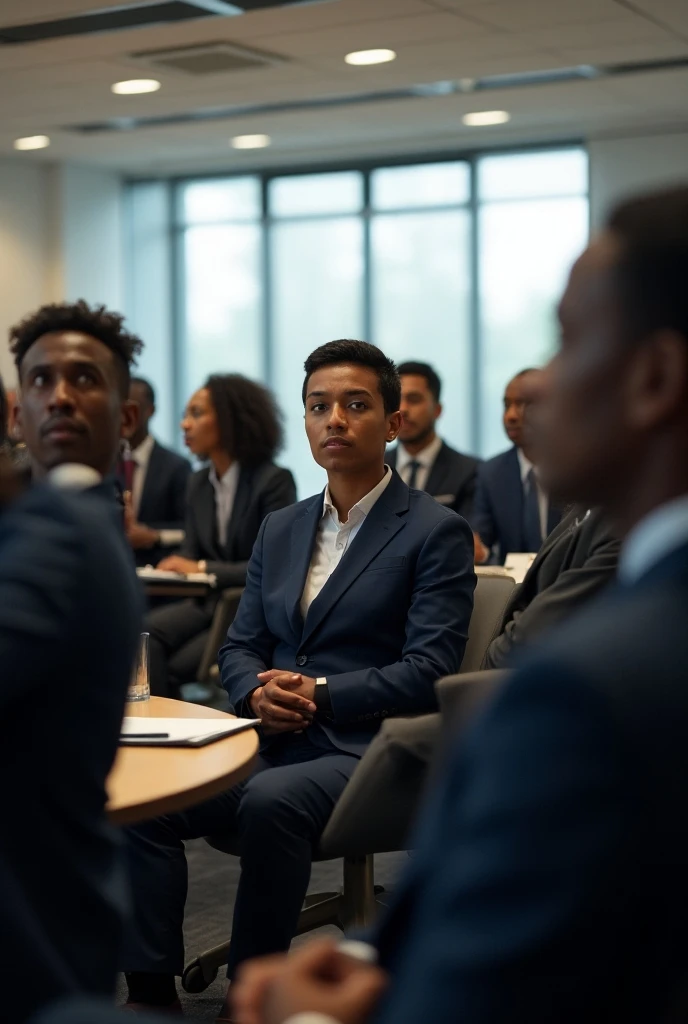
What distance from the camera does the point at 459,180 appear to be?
1048 centimetres

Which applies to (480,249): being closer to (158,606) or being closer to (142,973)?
(158,606)

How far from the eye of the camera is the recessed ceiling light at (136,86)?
25.9 feet

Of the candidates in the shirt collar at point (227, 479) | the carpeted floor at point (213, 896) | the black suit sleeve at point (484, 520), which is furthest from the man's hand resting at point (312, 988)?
the shirt collar at point (227, 479)

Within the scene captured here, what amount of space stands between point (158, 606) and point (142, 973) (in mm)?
2938

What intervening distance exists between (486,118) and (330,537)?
22.4ft

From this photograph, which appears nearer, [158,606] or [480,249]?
[158,606]

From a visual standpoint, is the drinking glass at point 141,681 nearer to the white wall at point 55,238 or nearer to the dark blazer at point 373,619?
the dark blazer at point 373,619

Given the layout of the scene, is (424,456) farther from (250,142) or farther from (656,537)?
(656,537)

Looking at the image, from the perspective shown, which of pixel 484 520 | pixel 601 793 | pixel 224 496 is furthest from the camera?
pixel 224 496

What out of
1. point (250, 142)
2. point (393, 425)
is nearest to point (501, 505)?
point (393, 425)

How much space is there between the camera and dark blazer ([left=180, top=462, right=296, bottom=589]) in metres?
5.51

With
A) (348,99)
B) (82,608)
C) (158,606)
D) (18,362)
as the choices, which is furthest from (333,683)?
(348,99)

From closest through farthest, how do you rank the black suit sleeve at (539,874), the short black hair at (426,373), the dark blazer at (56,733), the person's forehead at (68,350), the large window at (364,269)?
the black suit sleeve at (539,874), the dark blazer at (56,733), the person's forehead at (68,350), the short black hair at (426,373), the large window at (364,269)

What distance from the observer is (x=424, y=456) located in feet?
20.7
